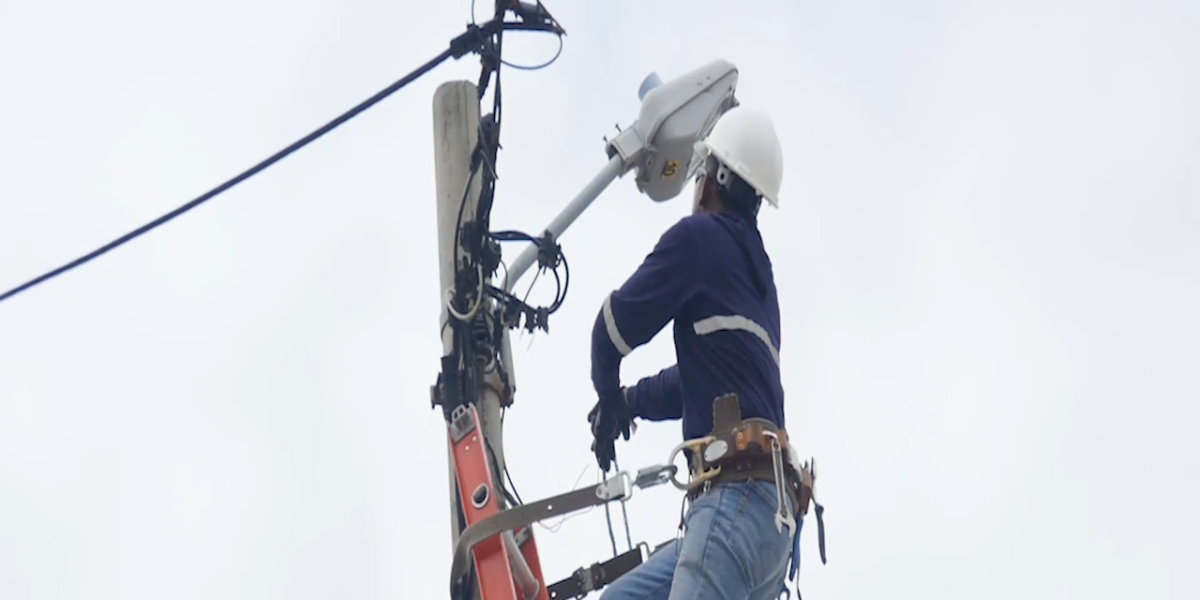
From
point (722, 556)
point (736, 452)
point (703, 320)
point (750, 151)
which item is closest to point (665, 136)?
point (750, 151)

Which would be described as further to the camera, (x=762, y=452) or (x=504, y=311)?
(x=504, y=311)

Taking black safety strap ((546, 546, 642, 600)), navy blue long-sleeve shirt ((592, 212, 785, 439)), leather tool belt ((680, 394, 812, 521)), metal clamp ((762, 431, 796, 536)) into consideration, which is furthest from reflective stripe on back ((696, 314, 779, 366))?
black safety strap ((546, 546, 642, 600))

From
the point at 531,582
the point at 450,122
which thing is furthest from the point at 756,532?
the point at 450,122

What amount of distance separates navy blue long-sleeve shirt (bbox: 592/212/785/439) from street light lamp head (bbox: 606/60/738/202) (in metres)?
1.04

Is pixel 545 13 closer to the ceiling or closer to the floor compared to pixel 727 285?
closer to the ceiling

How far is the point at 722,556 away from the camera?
18.2 ft

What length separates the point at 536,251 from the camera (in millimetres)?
6828

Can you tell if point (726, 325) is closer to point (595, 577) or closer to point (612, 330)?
point (612, 330)

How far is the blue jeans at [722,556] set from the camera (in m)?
5.51

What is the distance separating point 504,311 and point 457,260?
27cm

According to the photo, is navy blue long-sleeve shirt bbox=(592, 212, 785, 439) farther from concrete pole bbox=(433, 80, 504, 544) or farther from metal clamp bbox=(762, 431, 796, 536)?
concrete pole bbox=(433, 80, 504, 544)

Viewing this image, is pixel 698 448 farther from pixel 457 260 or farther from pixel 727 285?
pixel 457 260

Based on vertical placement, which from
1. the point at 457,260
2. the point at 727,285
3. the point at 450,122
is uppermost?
the point at 450,122

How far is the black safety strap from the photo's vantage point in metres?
6.11
